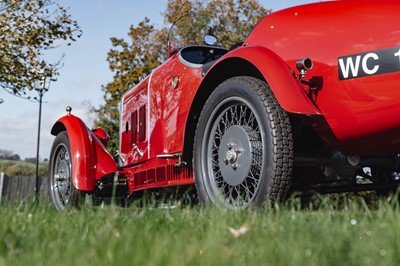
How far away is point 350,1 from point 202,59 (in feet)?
6.93

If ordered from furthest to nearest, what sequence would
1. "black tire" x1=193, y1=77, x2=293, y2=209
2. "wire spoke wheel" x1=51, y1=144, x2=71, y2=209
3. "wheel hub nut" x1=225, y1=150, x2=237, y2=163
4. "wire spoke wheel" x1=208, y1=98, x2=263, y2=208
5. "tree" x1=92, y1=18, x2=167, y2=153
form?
"tree" x1=92, y1=18, x2=167, y2=153 → "wire spoke wheel" x1=51, y1=144, x2=71, y2=209 → "wheel hub nut" x1=225, y1=150, x2=237, y2=163 → "wire spoke wheel" x1=208, y1=98, x2=263, y2=208 → "black tire" x1=193, y1=77, x2=293, y2=209

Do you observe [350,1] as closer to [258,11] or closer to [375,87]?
[375,87]

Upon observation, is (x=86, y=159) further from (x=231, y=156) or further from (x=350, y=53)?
(x=350, y=53)

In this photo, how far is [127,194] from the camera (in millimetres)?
6340

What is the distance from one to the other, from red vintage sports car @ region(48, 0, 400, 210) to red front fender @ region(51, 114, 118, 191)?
1229 mm

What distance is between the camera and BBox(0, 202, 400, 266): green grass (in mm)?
1679

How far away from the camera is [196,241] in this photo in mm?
2010

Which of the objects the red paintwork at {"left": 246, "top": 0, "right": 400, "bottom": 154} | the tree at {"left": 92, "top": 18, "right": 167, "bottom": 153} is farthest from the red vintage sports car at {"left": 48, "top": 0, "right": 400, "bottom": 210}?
the tree at {"left": 92, "top": 18, "right": 167, "bottom": 153}

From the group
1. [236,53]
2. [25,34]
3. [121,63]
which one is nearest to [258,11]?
[121,63]

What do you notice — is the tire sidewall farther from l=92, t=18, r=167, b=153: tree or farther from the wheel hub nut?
l=92, t=18, r=167, b=153: tree

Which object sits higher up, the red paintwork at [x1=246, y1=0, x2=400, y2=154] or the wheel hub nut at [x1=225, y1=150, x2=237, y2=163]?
the red paintwork at [x1=246, y1=0, x2=400, y2=154]

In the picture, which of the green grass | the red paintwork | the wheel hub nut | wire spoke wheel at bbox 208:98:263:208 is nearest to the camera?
the green grass

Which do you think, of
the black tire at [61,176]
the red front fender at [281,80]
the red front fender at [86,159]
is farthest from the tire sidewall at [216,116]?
the black tire at [61,176]

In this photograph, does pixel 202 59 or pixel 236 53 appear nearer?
pixel 236 53
